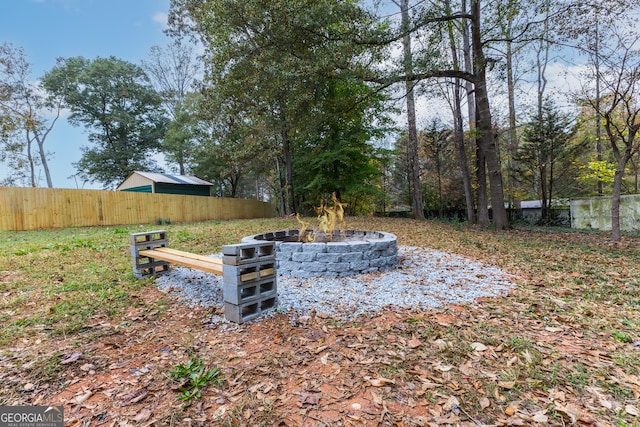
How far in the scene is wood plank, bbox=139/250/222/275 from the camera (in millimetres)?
2786

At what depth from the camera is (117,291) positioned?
3.44 meters

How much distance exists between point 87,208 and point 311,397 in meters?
12.7

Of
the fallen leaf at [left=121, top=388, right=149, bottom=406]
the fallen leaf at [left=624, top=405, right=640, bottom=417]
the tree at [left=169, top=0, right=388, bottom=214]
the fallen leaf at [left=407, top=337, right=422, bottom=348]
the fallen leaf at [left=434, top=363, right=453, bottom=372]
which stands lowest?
the fallen leaf at [left=624, top=405, right=640, bottom=417]

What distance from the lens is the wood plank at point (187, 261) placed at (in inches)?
110

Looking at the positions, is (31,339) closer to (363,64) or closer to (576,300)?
(576,300)

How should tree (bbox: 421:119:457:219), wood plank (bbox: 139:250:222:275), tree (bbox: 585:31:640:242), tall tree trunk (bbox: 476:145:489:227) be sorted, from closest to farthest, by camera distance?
wood plank (bbox: 139:250:222:275) → tree (bbox: 585:31:640:242) → tall tree trunk (bbox: 476:145:489:227) → tree (bbox: 421:119:457:219)

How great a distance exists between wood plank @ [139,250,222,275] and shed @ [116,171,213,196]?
12826 mm

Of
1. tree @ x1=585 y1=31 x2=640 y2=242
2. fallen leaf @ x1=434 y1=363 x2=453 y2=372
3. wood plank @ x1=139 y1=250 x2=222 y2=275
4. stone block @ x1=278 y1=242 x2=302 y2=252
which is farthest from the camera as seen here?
tree @ x1=585 y1=31 x2=640 y2=242

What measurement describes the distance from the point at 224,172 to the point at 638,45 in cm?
1715

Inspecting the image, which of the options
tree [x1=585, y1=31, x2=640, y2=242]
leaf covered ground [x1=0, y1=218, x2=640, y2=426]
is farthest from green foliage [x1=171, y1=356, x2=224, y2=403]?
tree [x1=585, y1=31, x2=640, y2=242]

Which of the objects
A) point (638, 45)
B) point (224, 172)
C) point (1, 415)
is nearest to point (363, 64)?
point (638, 45)

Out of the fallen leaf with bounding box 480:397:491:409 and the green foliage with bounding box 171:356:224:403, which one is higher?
the green foliage with bounding box 171:356:224:403

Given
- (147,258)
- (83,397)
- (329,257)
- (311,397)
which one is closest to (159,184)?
(147,258)

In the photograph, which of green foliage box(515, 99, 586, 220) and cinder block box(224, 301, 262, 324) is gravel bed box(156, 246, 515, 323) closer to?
cinder block box(224, 301, 262, 324)
